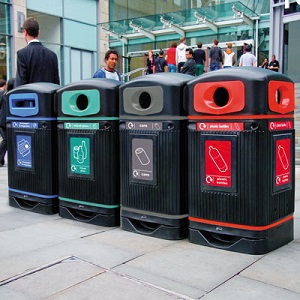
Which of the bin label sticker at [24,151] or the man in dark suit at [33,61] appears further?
the man in dark suit at [33,61]

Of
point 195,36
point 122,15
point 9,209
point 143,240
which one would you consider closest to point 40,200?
point 9,209

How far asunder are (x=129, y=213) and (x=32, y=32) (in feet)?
9.64

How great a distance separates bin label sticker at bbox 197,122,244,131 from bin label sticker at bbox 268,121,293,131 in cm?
25

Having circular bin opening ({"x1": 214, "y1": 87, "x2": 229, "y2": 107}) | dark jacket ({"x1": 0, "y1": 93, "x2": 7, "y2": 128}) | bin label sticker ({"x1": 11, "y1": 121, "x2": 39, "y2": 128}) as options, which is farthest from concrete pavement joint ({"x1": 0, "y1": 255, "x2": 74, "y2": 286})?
dark jacket ({"x1": 0, "y1": 93, "x2": 7, "y2": 128})

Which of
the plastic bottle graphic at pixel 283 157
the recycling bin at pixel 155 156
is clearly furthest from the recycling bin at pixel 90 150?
the plastic bottle graphic at pixel 283 157

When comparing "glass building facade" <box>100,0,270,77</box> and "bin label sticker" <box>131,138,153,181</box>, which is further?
"glass building facade" <box>100,0,270,77</box>

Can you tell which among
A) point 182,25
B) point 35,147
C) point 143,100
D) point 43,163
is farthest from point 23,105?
point 182,25

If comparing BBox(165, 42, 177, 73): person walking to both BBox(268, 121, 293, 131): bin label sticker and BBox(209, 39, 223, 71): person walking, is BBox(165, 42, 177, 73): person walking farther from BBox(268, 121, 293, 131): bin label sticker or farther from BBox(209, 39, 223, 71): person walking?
BBox(268, 121, 293, 131): bin label sticker

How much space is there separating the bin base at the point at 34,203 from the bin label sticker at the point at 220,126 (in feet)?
7.00

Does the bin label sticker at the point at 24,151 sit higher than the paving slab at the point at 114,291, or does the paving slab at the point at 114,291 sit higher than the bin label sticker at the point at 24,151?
the bin label sticker at the point at 24,151

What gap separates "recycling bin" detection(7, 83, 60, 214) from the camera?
4.95 meters

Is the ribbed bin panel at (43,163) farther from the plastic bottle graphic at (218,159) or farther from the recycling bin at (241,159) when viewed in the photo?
the plastic bottle graphic at (218,159)

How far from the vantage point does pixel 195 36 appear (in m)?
22.5

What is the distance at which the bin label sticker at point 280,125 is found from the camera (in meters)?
3.58
